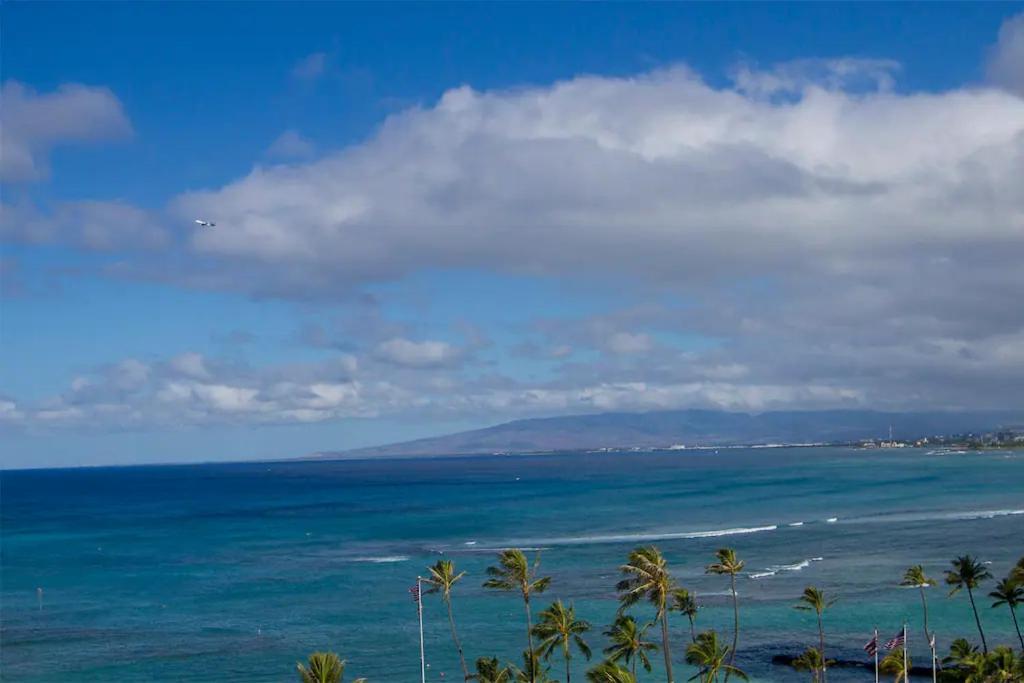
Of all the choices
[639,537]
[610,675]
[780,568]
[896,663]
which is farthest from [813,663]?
[639,537]

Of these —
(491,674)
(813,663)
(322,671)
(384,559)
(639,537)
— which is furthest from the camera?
(639,537)

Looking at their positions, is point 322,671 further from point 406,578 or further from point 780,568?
point 780,568

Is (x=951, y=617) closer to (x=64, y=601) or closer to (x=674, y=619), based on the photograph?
(x=674, y=619)

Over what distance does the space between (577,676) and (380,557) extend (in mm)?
56760

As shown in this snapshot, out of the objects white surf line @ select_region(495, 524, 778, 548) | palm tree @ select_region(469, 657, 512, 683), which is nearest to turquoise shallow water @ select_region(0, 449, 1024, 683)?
white surf line @ select_region(495, 524, 778, 548)

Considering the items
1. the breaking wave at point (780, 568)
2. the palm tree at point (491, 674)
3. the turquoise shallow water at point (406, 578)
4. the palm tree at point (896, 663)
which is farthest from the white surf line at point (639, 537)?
the palm tree at point (491, 674)

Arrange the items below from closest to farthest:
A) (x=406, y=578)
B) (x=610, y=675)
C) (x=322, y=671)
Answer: (x=322, y=671) → (x=610, y=675) → (x=406, y=578)

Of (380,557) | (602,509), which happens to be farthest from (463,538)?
(602,509)

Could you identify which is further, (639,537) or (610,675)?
(639,537)

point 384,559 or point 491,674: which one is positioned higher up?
point 491,674

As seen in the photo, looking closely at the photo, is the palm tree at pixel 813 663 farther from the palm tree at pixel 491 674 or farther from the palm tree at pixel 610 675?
the palm tree at pixel 491 674

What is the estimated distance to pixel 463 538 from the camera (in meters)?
132

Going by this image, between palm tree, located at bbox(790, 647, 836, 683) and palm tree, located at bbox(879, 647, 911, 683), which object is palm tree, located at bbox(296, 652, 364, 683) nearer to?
palm tree, located at bbox(879, 647, 911, 683)

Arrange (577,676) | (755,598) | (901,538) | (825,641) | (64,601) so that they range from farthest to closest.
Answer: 1. (901,538)
2. (64,601)
3. (755,598)
4. (825,641)
5. (577,676)
